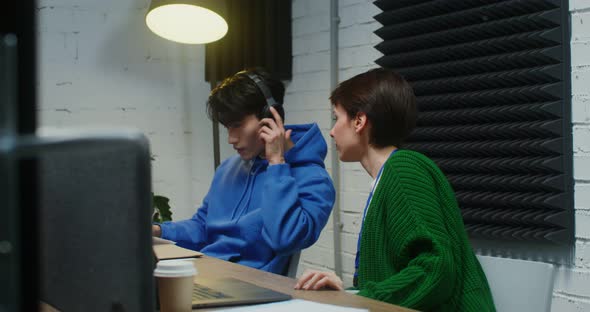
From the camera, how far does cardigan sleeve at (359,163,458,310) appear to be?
1246 mm

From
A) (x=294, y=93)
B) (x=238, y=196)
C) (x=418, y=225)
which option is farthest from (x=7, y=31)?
(x=294, y=93)

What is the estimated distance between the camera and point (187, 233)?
211 centimetres

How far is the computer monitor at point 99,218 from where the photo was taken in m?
0.31

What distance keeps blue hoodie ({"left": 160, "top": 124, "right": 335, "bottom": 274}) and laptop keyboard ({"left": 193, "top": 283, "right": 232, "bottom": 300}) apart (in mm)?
583

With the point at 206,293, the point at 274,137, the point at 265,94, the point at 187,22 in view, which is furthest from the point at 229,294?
the point at 187,22

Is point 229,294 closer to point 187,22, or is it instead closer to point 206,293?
point 206,293

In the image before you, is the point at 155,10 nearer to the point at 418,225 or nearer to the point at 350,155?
the point at 350,155

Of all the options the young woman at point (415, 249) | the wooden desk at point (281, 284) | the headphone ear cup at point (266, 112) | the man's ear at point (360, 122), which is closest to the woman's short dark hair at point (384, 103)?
the man's ear at point (360, 122)

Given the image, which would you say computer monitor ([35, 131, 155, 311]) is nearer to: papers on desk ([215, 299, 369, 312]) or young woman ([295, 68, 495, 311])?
papers on desk ([215, 299, 369, 312])

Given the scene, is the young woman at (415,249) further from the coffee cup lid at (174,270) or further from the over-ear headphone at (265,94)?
the over-ear headphone at (265,94)

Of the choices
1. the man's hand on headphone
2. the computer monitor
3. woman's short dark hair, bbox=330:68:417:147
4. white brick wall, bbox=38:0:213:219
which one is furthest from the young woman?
white brick wall, bbox=38:0:213:219

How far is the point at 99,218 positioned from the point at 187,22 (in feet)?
7.56

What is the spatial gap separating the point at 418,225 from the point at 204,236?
3.38ft

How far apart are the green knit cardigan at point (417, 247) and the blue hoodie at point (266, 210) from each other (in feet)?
1.25
